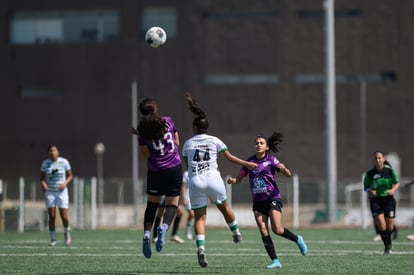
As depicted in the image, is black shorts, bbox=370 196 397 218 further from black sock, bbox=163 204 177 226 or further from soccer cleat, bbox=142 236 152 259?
soccer cleat, bbox=142 236 152 259

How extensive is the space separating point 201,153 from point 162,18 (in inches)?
1723

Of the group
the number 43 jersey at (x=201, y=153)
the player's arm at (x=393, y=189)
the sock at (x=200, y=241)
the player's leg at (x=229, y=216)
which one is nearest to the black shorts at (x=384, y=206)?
the player's arm at (x=393, y=189)

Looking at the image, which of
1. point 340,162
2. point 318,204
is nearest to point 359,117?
point 340,162

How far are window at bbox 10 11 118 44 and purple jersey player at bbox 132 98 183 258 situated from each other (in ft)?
145

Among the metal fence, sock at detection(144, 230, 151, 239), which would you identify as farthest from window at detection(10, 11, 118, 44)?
sock at detection(144, 230, 151, 239)

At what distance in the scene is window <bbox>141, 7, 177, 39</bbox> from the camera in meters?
57.2

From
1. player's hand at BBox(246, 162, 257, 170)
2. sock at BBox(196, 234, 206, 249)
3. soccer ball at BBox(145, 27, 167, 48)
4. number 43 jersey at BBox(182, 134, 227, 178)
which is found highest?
soccer ball at BBox(145, 27, 167, 48)

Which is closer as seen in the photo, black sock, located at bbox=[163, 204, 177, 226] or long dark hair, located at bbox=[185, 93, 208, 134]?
long dark hair, located at bbox=[185, 93, 208, 134]

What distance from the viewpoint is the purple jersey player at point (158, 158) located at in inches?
557

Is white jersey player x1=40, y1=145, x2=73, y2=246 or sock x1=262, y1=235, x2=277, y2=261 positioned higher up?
white jersey player x1=40, y1=145, x2=73, y2=246

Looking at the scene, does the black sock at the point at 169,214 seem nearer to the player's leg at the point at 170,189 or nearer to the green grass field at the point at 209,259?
the player's leg at the point at 170,189

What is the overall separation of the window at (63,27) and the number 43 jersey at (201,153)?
44.4 metres

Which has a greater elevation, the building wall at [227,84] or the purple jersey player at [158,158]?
the building wall at [227,84]

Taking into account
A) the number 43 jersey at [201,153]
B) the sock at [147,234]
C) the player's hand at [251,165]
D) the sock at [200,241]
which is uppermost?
the number 43 jersey at [201,153]
